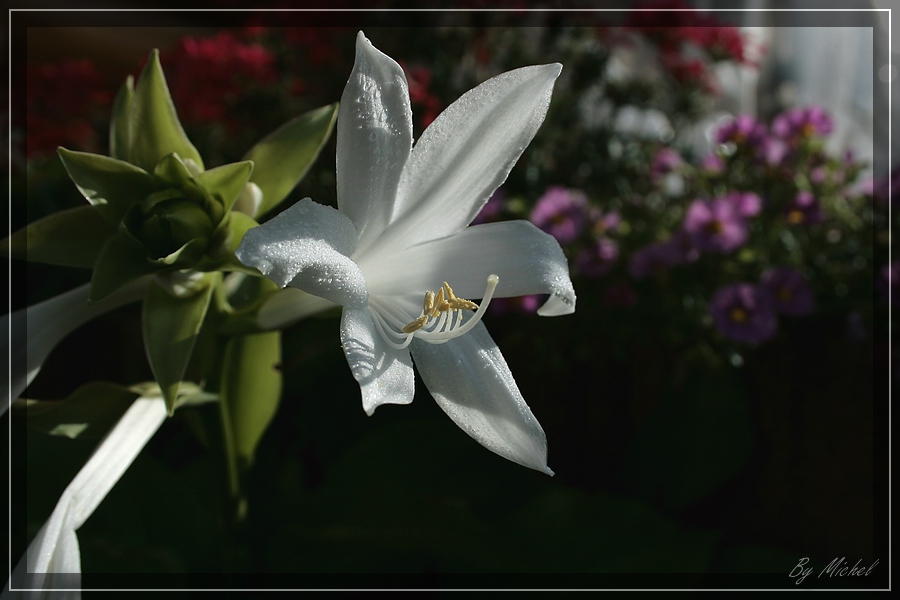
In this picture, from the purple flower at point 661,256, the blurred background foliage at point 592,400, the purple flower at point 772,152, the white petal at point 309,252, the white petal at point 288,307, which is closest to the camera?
the white petal at point 309,252

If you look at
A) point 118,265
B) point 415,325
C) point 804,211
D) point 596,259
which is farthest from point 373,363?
point 804,211

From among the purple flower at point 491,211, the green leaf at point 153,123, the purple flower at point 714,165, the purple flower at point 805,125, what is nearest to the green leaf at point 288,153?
the green leaf at point 153,123

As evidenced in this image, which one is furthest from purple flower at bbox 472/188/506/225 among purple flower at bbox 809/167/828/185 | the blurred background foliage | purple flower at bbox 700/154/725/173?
purple flower at bbox 809/167/828/185

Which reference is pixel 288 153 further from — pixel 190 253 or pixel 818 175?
pixel 818 175

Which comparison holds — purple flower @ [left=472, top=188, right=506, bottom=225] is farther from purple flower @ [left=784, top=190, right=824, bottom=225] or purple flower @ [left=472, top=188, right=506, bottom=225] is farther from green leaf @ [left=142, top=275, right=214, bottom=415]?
green leaf @ [left=142, top=275, right=214, bottom=415]

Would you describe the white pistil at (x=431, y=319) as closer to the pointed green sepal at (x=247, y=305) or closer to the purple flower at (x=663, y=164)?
the pointed green sepal at (x=247, y=305)
